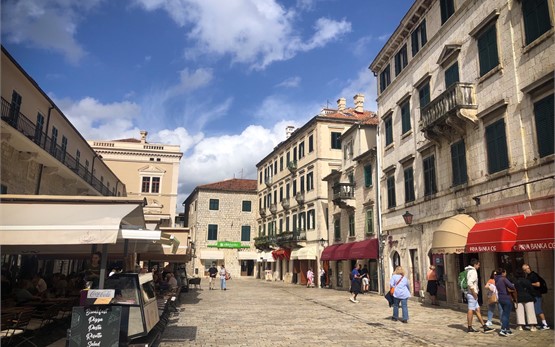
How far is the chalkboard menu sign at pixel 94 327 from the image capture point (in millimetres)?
7254

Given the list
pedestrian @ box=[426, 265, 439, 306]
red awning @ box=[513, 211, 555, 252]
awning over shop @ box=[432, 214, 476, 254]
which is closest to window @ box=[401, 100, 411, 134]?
awning over shop @ box=[432, 214, 476, 254]

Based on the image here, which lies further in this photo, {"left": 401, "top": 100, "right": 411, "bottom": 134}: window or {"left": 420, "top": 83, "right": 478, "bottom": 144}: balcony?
{"left": 401, "top": 100, "right": 411, "bottom": 134}: window

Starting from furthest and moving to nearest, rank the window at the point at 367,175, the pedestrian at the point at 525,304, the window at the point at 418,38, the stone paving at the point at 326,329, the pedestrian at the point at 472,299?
the window at the point at 367,175
the window at the point at 418,38
the pedestrian at the point at 472,299
the pedestrian at the point at 525,304
the stone paving at the point at 326,329

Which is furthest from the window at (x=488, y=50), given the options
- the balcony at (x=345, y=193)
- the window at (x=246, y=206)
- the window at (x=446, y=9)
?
the window at (x=246, y=206)

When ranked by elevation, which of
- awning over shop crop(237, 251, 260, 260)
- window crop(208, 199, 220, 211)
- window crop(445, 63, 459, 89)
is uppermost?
window crop(445, 63, 459, 89)

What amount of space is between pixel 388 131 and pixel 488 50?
933cm

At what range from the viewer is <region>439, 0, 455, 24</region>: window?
17.5m

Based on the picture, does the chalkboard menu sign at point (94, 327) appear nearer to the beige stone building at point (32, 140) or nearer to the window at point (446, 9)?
the beige stone building at point (32, 140)

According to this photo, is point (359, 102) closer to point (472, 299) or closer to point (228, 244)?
point (228, 244)

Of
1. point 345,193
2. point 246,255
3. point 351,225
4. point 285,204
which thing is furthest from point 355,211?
point 246,255

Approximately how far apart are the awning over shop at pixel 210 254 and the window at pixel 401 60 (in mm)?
35708

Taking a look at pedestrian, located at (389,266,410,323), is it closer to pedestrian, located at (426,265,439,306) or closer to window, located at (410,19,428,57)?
pedestrian, located at (426,265,439,306)

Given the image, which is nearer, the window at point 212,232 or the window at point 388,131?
the window at point 388,131

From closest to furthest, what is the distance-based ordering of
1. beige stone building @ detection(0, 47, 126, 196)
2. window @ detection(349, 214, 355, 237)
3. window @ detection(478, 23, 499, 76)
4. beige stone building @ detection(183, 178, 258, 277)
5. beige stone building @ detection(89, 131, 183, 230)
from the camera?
1. window @ detection(478, 23, 499, 76)
2. beige stone building @ detection(0, 47, 126, 196)
3. window @ detection(349, 214, 355, 237)
4. beige stone building @ detection(89, 131, 183, 230)
5. beige stone building @ detection(183, 178, 258, 277)
